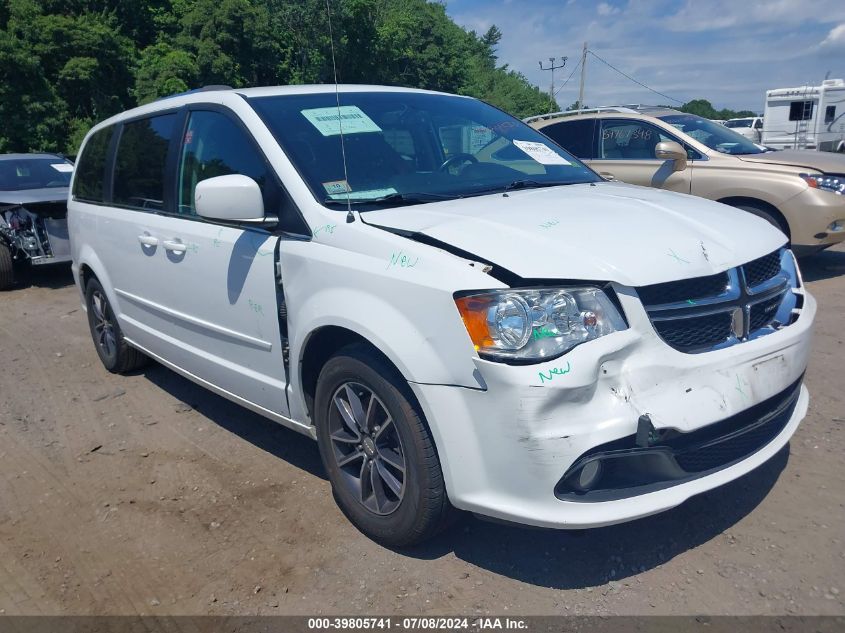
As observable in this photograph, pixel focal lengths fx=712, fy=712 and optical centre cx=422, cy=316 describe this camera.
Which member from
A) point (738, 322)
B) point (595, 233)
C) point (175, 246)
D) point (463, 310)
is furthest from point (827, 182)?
point (175, 246)

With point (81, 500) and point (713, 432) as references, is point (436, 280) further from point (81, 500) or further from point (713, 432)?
point (81, 500)

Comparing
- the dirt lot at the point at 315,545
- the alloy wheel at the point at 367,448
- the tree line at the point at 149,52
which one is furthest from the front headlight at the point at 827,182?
the tree line at the point at 149,52

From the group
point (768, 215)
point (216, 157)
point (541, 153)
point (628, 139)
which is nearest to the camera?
point (216, 157)

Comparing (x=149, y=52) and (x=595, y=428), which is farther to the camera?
(x=149, y=52)

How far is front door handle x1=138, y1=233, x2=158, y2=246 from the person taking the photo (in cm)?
395

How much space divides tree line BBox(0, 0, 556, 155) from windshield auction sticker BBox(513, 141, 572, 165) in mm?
24234

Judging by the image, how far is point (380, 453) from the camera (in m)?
2.79

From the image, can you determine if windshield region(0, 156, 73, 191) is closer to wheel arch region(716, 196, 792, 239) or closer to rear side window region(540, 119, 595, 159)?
rear side window region(540, 119, 595, 159)

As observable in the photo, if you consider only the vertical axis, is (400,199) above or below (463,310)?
above

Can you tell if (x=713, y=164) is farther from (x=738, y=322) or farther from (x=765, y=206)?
(x=738, y=322)

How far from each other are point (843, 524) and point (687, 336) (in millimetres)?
1147

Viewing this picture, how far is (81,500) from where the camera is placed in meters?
3.51

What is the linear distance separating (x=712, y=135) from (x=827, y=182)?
55.2 inches

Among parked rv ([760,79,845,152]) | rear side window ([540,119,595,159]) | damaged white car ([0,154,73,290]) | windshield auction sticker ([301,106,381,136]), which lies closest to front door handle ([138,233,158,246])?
windshield auction sticker ([301,106,381,136])
